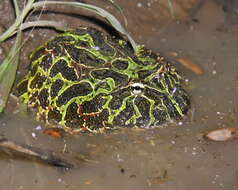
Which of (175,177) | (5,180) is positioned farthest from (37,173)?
(175,177)

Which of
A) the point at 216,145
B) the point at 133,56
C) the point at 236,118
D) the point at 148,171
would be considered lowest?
the point at 148,171

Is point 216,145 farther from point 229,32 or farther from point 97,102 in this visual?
point 229,32

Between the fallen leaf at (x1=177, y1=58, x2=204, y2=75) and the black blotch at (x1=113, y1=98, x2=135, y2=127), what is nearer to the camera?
the black blotch at (x1=113, y1=98, x2=135, y2=127)

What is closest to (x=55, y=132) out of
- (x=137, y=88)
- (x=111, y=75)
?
(x=111, y=75)

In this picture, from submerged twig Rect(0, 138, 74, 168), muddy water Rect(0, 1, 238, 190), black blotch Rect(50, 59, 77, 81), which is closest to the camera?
submerged twig Rect(0, 138, 74, 168)

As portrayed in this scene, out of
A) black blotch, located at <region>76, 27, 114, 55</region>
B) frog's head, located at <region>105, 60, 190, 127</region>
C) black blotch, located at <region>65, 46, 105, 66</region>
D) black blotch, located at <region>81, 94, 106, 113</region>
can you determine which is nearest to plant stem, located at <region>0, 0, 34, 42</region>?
black blotch, located at <region>65, 46, 105, 66</region>

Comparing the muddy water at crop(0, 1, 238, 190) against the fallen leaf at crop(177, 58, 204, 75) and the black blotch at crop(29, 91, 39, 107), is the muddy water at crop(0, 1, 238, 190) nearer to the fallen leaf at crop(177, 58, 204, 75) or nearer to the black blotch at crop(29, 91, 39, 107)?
the fallen leaf at crop(177, 58, 204, 75)

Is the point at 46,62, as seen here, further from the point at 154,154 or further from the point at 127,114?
the point at 154,154
